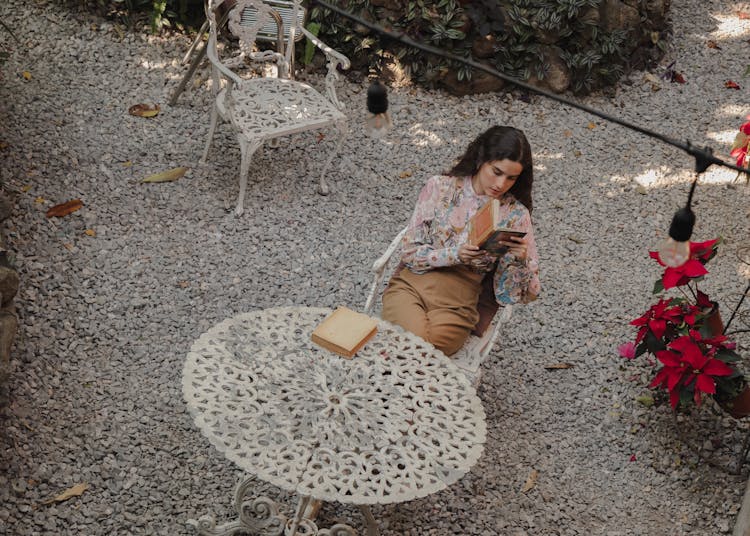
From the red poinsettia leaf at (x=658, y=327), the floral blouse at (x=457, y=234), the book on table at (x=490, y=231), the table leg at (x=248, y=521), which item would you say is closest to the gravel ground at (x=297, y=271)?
the table leg at (x=248, y=521)

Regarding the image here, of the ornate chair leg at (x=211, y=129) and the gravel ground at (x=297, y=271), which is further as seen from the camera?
the ornate chair leg at (x=211, y=129)

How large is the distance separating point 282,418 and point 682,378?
1758mm

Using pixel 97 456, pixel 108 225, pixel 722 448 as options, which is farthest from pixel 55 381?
pixel 722 448

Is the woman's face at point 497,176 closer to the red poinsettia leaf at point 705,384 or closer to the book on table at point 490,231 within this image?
the book on table at point 490,231

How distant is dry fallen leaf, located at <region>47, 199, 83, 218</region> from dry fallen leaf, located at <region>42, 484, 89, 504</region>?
1.72 metres

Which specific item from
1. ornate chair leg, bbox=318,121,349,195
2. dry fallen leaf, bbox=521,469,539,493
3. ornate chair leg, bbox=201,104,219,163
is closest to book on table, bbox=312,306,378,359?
dry fallen leaf, bbox=521,469,539,493

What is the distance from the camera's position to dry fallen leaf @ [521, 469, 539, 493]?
145 inches

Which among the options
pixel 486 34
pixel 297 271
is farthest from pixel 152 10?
pixel 297 271

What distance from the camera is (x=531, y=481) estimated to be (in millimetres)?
3711

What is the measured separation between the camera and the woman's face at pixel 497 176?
11.4ft

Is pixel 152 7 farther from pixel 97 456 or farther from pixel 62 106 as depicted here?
pixel 97 456

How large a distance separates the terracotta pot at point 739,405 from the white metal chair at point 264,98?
2.45m

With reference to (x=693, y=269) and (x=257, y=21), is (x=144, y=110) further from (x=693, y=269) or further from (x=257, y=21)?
(x=693, y=269)

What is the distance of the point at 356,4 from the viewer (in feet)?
19.6
